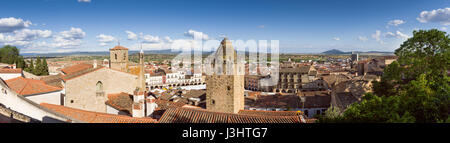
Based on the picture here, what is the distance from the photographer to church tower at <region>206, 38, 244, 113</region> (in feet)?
59.1

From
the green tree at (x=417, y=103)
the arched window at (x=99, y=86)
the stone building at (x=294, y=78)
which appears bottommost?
the stone building at (x=294, y=78)

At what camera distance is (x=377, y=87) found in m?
19.4

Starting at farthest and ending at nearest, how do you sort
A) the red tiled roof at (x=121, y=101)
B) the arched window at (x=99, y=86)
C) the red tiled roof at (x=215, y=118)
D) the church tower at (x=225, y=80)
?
the arched window at (x=99, y=86) < the red tiled roof at (x=121, y=101) < the church tower at (x=225, y=80) < the red tiled roof at (x=215, y=118)

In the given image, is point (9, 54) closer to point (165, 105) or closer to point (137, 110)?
point (165, 105)

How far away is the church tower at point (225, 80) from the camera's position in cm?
1800

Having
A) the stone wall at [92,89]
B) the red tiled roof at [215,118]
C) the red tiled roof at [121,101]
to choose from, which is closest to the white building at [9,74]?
the stone wall at [92,89]

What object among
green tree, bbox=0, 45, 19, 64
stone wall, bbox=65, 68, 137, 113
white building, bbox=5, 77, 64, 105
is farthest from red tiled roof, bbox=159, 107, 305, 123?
green tree, bbox=0, 45, 19, 64

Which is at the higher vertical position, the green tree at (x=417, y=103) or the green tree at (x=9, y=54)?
the green tree at (x=9, y=54)

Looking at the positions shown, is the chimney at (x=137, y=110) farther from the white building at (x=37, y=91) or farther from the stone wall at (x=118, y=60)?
the stone wall at (x=118, y=60)

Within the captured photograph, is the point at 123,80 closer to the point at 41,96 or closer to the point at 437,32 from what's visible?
the point at 41,96

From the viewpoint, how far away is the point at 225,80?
59.4 feet

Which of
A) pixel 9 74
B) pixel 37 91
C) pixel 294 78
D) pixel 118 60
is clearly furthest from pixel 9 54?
pixel 294 78

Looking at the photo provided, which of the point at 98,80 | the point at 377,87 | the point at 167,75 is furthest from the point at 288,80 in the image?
the point at 98,80
